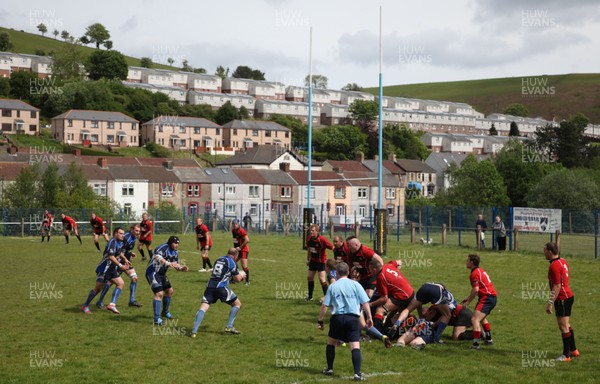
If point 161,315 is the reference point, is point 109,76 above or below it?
above

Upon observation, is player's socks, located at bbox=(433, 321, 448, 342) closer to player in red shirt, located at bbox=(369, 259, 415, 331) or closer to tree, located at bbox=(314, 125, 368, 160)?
player in red shirt, located at bbox=(369, 259, 415, 331)

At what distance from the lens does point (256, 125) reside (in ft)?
510

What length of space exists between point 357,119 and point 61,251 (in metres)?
144

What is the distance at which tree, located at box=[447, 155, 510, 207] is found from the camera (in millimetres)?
98250

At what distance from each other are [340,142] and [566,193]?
2718 inches

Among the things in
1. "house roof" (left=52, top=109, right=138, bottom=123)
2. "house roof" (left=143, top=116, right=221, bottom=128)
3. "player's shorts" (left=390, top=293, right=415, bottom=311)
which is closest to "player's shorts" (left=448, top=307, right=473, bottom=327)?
"player's shorts" (left=390, top=293, right=415, bottom=311)

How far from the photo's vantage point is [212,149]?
454 feet

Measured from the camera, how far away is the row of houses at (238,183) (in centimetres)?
8475

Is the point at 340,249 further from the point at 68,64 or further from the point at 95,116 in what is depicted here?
the point at 68,64

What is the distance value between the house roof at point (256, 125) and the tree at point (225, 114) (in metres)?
8.81

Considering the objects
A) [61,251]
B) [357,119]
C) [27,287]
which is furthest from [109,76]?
[27,287]

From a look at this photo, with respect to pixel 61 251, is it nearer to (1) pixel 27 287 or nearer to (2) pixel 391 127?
(1) pixel 27 287

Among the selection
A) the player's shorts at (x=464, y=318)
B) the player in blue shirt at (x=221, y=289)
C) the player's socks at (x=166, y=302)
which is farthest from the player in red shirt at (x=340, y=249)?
the player's socks at (x=166, y=302)

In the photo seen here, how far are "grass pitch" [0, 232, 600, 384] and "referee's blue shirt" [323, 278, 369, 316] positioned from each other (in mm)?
1113
